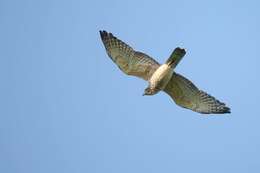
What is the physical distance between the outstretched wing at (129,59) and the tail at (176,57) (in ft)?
2.10

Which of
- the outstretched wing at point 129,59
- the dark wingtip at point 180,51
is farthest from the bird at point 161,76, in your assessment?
the dark wingtip at point 180,51

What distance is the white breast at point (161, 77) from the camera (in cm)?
1359

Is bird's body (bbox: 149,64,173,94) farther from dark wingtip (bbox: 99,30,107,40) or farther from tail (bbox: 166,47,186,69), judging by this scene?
dark wingtip (bbox: 99,30,107,40)

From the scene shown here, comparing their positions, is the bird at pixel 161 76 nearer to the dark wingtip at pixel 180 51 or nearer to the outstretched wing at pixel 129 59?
the outstretched wing at pixel 129 59

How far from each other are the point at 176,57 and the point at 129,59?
1.59 metres

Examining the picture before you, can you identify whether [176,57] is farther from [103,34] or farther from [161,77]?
[103,34]

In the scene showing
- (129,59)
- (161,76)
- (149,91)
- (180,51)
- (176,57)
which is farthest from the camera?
(129,59)

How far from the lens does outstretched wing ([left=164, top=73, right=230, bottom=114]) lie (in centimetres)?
1385

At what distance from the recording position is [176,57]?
13.4m

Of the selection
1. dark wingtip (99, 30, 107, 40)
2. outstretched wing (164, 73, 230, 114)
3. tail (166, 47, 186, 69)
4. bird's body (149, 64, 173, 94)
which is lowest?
outstretched wing (164, 73, 230, 114)

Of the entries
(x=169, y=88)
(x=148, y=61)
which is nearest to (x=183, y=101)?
(x=169, y=88)

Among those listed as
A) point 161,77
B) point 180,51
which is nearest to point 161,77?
point 161,77

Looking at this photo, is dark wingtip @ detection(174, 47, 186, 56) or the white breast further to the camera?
the white breast

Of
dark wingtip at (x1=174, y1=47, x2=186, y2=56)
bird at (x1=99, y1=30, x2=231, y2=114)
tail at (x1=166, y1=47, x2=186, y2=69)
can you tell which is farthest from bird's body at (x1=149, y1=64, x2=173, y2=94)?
dark wingtip at (x1=174, y1=47, x2=186, y2=56)
